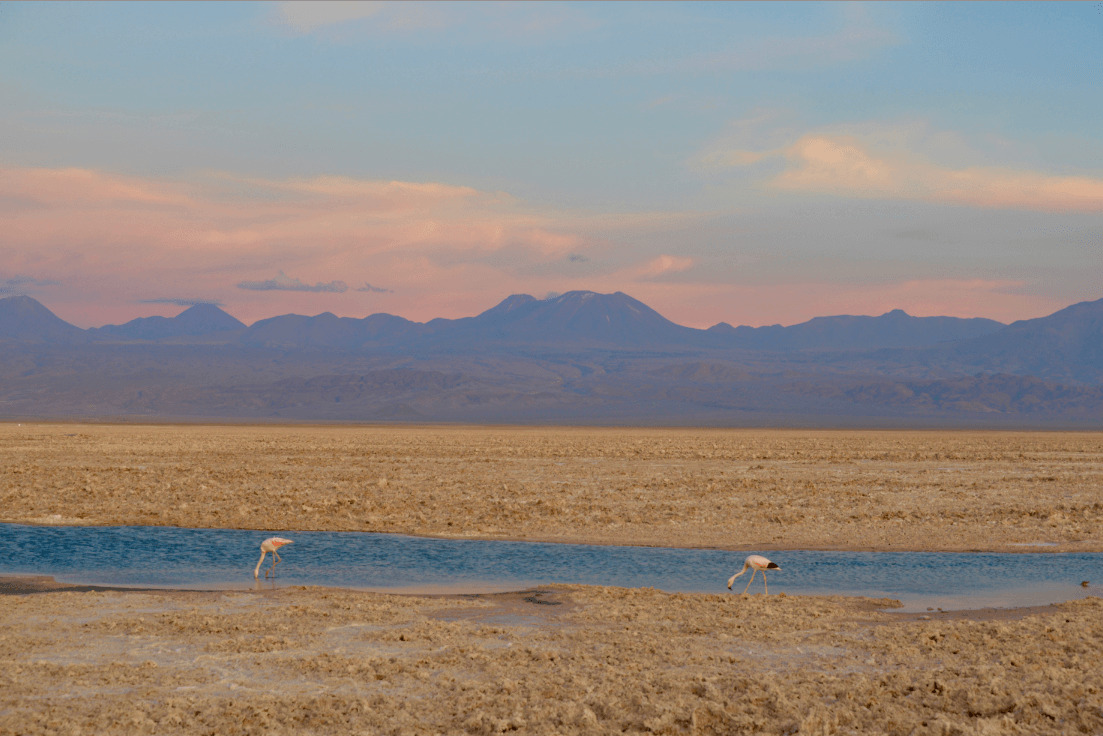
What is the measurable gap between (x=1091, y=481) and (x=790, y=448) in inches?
1039

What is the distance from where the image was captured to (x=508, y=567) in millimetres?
18625

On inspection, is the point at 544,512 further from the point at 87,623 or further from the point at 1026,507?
the point at 87,623

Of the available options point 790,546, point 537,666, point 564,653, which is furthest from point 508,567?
point 537,666

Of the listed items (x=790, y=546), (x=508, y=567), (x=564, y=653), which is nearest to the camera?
(x=564, y=653)

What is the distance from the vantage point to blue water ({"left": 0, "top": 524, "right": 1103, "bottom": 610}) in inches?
655

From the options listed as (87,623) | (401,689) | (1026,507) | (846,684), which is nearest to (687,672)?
(846,684)

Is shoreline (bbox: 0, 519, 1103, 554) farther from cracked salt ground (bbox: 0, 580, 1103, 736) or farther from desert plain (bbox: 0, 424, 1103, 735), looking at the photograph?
cracked salt ground (bbox: 0, 580, 1103, 736)

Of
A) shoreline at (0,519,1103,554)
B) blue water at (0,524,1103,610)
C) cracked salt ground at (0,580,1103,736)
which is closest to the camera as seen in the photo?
cracked salt ground at (0,580,1103,736)

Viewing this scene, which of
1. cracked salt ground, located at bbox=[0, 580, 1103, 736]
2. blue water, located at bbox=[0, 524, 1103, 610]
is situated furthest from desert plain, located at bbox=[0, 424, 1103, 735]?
blue water, located at bbox=[0, 524, 1103, 610]

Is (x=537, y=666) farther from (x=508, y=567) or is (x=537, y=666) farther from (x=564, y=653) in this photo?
(x=508, y=567)

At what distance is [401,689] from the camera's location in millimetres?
10102

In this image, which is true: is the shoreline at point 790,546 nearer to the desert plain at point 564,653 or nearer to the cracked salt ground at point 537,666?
the desert plain at point 564,653

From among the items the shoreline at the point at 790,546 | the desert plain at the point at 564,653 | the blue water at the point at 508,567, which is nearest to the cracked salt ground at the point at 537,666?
the desert plain at the point at 564,653

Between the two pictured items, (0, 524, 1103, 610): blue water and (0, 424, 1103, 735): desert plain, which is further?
(0, 524, 1103, 610): blue water
